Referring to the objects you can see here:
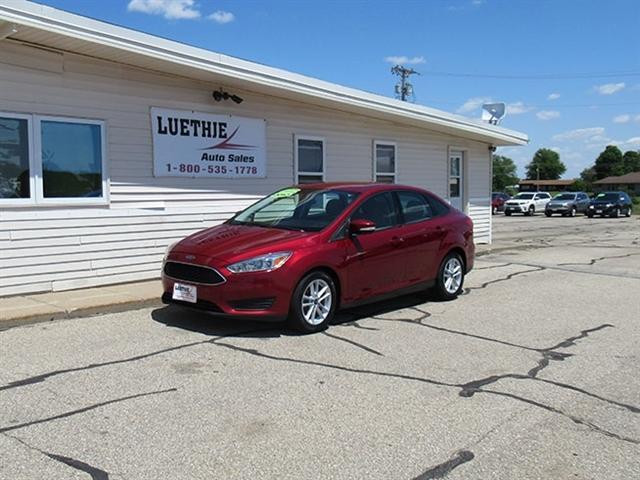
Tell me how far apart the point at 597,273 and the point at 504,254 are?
11.0 feet

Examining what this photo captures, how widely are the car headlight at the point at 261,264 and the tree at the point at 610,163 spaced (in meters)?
145

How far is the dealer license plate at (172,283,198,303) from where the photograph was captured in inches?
249

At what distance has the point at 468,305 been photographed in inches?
327

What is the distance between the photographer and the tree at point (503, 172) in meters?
131

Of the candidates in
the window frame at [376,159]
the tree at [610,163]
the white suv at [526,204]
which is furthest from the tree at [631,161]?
the window frame at [376,159]

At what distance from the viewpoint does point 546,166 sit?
162375mm

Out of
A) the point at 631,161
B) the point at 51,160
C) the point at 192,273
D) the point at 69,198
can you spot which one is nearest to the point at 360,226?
the point at 192,273

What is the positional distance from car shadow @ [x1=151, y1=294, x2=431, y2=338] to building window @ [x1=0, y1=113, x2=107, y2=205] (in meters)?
2.37

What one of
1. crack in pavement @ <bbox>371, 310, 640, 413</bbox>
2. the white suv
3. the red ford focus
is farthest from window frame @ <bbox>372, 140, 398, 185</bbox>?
the white suv

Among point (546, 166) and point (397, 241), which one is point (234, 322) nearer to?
point (397, 241)

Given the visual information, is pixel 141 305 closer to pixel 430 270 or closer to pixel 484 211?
pixel 430 270

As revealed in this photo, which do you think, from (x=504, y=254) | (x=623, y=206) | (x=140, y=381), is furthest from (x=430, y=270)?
(x=623, y=206)

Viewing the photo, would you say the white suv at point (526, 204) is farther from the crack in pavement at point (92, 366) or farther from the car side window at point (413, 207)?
the crack in pavement at point (92, 366)

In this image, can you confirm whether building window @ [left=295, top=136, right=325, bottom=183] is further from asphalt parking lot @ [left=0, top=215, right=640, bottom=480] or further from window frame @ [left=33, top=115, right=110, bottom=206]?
asphalt parking lot @ [left=0, top=215, right=640, bottom=480]
